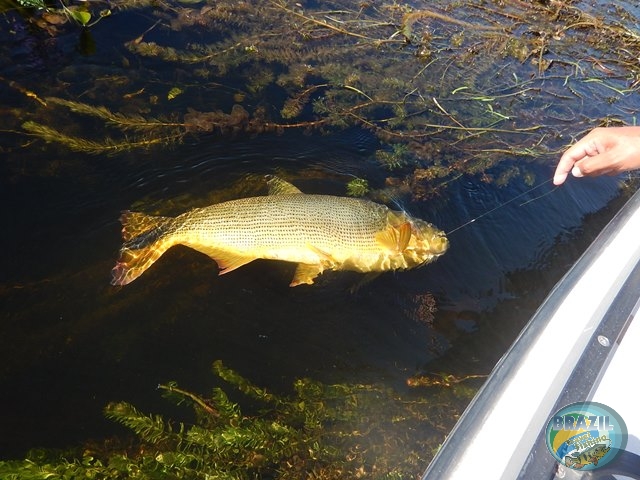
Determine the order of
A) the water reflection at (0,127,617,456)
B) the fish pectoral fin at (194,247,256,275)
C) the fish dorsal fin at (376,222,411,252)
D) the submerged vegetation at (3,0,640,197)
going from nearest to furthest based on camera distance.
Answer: the water reflection at (0,127,617,456) → the fish pectoral fin at (194,247,256,275) → the fish dorsal fin at (376,222,411,252) → the submerged vegetation at (3,0,640,197)

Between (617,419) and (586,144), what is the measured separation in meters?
2.89

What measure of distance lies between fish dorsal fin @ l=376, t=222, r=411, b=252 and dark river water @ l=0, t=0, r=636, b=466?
0.52 meters

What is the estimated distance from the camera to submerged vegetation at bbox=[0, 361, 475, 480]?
3283 millimetres

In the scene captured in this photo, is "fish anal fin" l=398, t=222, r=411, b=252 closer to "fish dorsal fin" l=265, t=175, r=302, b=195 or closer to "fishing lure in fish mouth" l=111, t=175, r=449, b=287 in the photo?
"fishing lure in fish mouth" l=111, t=175, r=449, b=287

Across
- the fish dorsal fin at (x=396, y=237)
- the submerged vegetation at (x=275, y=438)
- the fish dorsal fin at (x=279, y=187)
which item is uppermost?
the fish dorsal fin at (x=279, y=187)

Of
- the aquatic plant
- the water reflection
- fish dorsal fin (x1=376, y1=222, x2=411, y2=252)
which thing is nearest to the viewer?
the water reflection

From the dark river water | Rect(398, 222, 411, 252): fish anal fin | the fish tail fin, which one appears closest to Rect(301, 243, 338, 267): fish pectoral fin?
the dark river water

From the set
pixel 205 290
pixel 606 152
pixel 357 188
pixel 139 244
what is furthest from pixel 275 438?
pixel 606 152

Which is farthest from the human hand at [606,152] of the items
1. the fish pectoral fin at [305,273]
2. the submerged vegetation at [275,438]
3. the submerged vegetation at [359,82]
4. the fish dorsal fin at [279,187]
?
the fish dorsal fin at [279,187]

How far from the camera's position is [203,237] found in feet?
16.2

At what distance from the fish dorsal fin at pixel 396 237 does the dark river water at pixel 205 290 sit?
20.4 inches

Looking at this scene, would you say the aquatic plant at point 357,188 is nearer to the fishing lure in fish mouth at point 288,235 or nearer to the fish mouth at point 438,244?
the fishing lure in fish mouth at point 288,235

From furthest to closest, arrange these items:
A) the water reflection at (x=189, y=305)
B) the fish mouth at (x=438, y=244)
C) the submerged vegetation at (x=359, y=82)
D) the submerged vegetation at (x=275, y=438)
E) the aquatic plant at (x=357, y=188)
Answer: the submerged vegetation at (x=359, y=82) < the aquatic plant at (x=357, y=188) < the fish mouth at (x=438, y=244) < the water reflection at (x=189, y=305) < the submerged vegetation at (x=275, y=438)

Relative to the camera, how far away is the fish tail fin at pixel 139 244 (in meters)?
4.63
